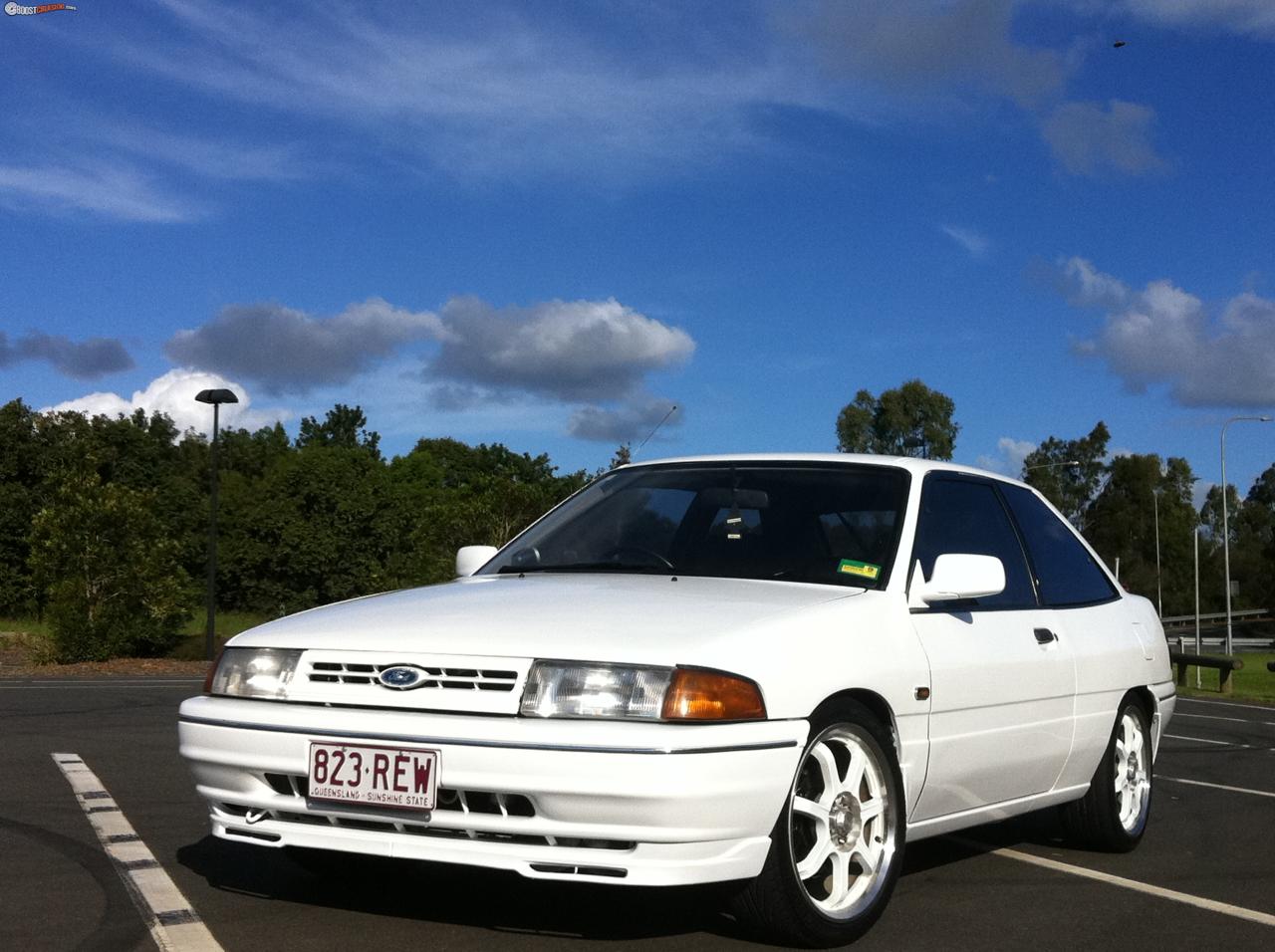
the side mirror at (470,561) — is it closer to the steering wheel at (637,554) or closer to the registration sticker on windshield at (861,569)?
the steering wheel at (637,554)

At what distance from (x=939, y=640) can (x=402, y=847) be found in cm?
207

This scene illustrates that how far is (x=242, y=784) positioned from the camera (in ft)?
15.5

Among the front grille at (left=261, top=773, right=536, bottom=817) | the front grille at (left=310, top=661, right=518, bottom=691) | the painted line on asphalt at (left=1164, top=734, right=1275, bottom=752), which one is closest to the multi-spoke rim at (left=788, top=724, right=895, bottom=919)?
the front grille at (left=261, top=773, right=536, bottom=817)

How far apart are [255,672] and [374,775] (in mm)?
690

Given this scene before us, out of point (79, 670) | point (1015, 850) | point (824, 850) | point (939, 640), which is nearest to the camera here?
point (824, 850)

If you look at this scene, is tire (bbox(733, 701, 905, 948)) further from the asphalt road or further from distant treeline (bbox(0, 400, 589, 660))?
distant treeline (bbox(0, 400, 589, 660))

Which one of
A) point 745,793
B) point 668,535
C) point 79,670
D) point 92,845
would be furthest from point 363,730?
point 79,670

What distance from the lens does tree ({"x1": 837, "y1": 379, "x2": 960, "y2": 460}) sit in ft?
288

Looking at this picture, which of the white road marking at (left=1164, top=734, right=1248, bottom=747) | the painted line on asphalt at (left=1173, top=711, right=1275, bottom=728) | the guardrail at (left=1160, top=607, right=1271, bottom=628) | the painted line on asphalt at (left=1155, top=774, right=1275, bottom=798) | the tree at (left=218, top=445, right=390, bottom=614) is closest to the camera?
the painted line on asphalt at (left=1155, top=774, right=1275, bottom=798)

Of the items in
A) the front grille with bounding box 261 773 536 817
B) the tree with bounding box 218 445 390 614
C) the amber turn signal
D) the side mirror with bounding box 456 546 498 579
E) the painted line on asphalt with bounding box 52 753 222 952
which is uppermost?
the tree with bounding box 218 445 390 614

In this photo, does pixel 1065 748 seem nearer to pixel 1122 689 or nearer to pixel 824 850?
pixel 1122 689

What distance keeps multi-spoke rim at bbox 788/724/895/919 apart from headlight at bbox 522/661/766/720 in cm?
42

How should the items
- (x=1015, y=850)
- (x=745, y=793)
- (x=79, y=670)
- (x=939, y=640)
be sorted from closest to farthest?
(x=745, y=793)
(x=939, y=640)
(x=1015, y=850)
(x=79, y=670)

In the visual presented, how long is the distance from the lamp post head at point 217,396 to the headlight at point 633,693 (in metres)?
27.5
